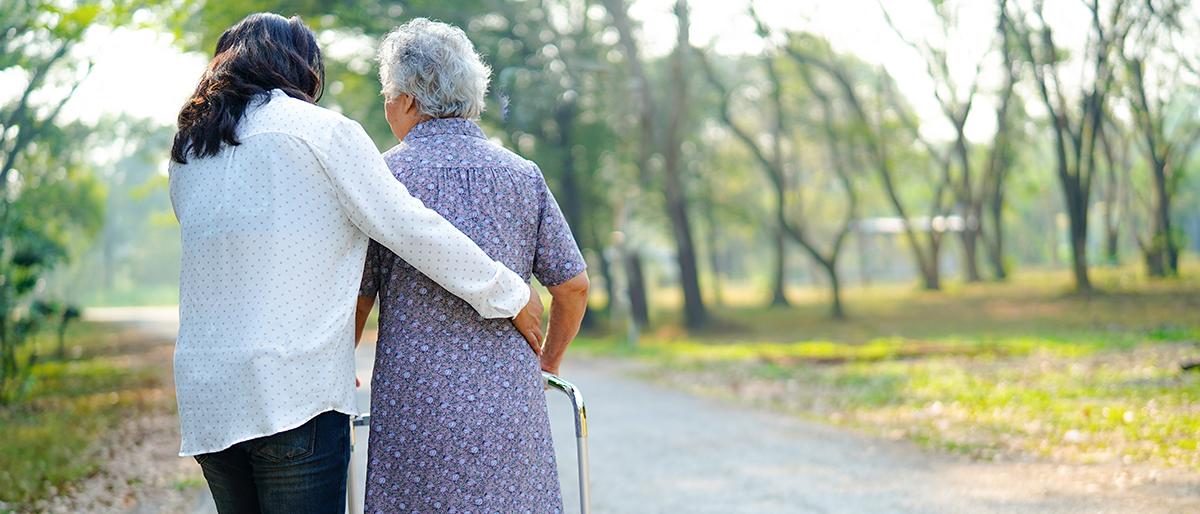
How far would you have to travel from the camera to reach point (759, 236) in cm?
5912

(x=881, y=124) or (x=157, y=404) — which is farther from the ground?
(x=881, y=124)

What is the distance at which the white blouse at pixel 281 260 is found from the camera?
2.33 metres

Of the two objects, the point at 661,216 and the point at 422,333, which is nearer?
→ the point at 422,333

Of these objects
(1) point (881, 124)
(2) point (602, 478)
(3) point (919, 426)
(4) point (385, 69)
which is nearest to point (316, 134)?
(4) point (385, 69)

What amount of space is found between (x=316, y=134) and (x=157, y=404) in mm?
11037

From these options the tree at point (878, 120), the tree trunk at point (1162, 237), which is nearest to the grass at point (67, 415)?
the tree at point (878, 120)

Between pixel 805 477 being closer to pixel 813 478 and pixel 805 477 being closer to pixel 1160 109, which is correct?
pixel 813 478

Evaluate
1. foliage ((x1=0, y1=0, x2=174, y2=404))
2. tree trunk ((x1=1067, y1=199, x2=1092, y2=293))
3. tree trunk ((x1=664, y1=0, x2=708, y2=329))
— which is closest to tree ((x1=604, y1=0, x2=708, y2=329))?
tree trunk ((x1=664, y1=0, x2=708, y2=329))

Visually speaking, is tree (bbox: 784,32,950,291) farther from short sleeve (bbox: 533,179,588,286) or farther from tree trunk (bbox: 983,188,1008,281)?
short sleeve (bbox: 533,179,588,286)

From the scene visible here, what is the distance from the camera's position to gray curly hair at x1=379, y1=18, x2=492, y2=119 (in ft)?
8.88

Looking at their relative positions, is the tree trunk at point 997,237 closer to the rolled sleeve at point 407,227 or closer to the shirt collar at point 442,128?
the shirt collar at point 442,128

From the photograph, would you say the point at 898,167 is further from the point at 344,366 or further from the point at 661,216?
the point at 344,366

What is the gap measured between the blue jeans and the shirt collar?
24.9 inches

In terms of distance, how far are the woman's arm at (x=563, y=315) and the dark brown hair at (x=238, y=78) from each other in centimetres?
69
